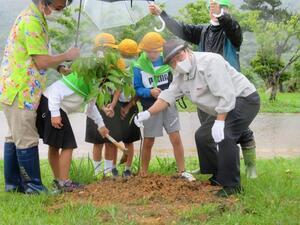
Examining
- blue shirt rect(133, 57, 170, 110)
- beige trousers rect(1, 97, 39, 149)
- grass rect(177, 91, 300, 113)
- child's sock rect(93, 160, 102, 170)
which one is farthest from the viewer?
grass rect(177, 91, 300, 113)

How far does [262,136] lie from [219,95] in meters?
4.47

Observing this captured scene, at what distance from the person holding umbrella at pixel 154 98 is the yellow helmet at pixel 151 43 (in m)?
0.09

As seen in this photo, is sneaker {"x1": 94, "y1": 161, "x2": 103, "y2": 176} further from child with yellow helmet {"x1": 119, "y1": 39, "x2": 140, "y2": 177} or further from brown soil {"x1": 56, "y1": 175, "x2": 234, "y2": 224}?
brown soil {"x1": 56, "y1": 175, "x2": 234, "y2": 224}

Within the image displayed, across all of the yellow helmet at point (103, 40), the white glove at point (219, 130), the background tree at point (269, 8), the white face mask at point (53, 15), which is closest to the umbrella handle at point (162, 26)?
the yellow helmet at point (103, 40)

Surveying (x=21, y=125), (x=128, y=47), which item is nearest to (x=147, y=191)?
(x=21, y=125)

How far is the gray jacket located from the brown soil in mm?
694

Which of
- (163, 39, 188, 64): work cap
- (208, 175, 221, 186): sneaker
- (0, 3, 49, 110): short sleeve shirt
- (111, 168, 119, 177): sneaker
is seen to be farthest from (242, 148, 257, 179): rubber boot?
(0, 3, 49, 110): short sleeve shirt

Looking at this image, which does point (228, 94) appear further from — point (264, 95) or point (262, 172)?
point (264, 95)

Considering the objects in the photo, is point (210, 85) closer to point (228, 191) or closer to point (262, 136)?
point (228, 191)

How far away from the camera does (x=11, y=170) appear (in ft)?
16.6

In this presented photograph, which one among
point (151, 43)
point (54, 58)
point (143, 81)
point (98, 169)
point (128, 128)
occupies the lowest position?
point (98, 169)

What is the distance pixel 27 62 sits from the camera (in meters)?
4.71

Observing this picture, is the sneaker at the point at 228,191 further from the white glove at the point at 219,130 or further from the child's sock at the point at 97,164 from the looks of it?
the child's sock at the point at 97,164

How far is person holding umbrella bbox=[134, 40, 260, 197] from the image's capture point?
176 inches
